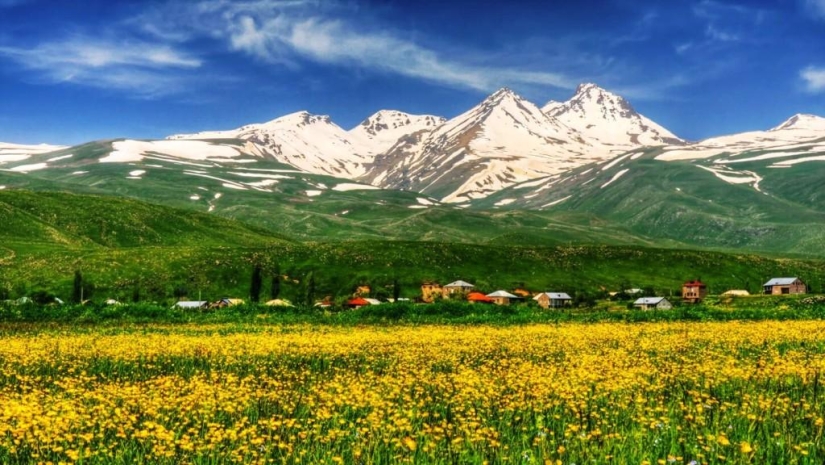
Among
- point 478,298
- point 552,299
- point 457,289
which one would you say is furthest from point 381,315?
point 457,289

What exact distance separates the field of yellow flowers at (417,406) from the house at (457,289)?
132m

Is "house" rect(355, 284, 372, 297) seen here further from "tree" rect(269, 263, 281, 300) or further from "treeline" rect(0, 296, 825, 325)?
"treeline" rect(0, 296, 825, 325)

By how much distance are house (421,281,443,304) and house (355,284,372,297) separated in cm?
1331

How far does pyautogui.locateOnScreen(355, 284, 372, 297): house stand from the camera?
159 meters

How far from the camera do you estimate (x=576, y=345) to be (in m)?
32.2

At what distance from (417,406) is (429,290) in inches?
5927

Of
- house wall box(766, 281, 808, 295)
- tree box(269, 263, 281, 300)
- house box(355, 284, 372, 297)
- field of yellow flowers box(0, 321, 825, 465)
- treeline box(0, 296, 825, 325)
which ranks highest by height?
field of yellow flowers box(0, 321, 825, 465)

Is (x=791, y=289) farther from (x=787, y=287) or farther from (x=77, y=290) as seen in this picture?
(x=77, y=290)

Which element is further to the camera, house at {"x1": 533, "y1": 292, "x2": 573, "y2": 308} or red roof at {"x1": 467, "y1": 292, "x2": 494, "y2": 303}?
house at {"x1": 533, "y1": 292, "x2": 573, "y2": 308}

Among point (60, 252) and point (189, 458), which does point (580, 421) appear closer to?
point (189, 458)

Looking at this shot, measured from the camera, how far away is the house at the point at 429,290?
162 metres

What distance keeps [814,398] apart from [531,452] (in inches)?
384

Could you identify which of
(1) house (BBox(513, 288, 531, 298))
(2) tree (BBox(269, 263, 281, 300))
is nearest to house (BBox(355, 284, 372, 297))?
(2) tree (BBox(269, 263, 281, 300))

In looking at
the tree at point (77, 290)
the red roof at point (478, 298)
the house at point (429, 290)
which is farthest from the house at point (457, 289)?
the tree at point (77, 290)
